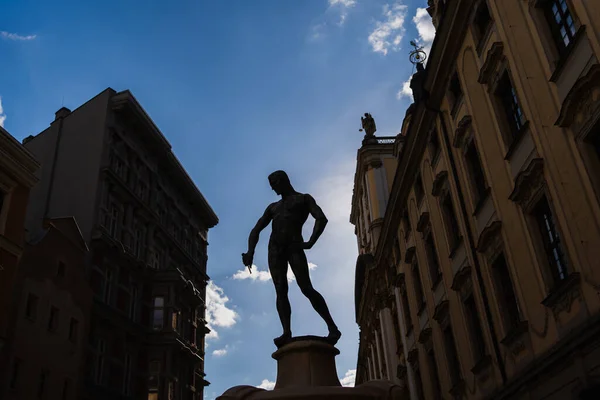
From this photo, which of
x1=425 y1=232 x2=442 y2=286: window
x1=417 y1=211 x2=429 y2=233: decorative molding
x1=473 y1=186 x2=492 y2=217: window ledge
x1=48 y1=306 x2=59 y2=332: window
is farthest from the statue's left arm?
x1=48 y1=306 x2=59 y2=332: window

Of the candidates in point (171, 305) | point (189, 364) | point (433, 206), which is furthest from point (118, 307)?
point (433, 206)

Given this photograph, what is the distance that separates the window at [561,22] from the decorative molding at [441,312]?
33.3 ft

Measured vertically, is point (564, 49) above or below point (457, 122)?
below

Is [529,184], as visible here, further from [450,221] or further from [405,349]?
[405,349]

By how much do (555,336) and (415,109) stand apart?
39.1 feet

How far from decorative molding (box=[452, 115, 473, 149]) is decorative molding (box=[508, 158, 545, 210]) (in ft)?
12.5

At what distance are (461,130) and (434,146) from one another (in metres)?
4.13

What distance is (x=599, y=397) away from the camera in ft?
33.8

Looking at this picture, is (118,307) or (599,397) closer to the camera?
(599,397)

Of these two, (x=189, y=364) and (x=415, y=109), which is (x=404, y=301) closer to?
(x=415, y=109)

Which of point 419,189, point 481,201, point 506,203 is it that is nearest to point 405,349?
point 419,189

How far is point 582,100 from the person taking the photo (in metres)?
10.8

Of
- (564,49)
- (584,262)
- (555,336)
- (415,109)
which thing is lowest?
(555,336)

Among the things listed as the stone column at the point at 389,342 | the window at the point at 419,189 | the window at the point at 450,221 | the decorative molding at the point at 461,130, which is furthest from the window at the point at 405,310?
the decorative molding at the point at 461,130
